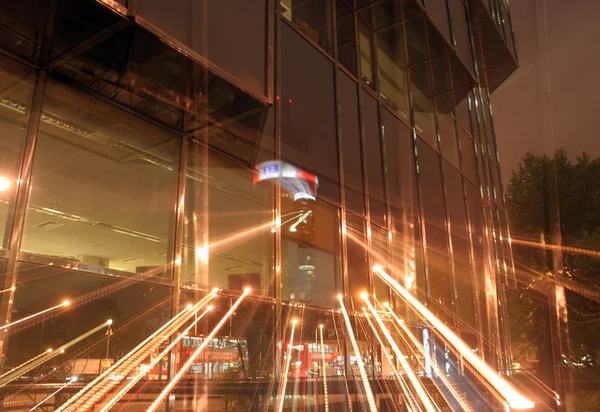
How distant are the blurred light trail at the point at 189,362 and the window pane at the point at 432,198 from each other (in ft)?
27.0

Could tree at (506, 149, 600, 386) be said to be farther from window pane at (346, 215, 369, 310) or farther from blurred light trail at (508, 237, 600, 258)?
window pane at (346, 215, 369, 310)

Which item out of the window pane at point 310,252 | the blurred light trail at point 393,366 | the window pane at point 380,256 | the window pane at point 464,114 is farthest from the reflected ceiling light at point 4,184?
the window pane at point 464,114

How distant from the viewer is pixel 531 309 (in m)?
29.1

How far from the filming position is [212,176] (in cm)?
776

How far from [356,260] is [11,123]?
7154 millimetres

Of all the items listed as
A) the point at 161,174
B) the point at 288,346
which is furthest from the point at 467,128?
the point at 161,174

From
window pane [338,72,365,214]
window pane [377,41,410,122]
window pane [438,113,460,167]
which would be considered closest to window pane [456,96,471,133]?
window pane [438,113,460,167]

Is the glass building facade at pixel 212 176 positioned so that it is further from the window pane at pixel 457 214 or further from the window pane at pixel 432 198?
the window pane at pixel 457 214

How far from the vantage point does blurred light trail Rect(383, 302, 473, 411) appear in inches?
455

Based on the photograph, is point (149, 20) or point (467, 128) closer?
point (149, 20)

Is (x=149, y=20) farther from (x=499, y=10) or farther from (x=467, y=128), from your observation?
(x=499, y=10)

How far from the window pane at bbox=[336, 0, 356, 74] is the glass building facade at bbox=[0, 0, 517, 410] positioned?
0.18 feet

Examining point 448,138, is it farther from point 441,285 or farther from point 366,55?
point 366,55

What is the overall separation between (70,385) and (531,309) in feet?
93.5
